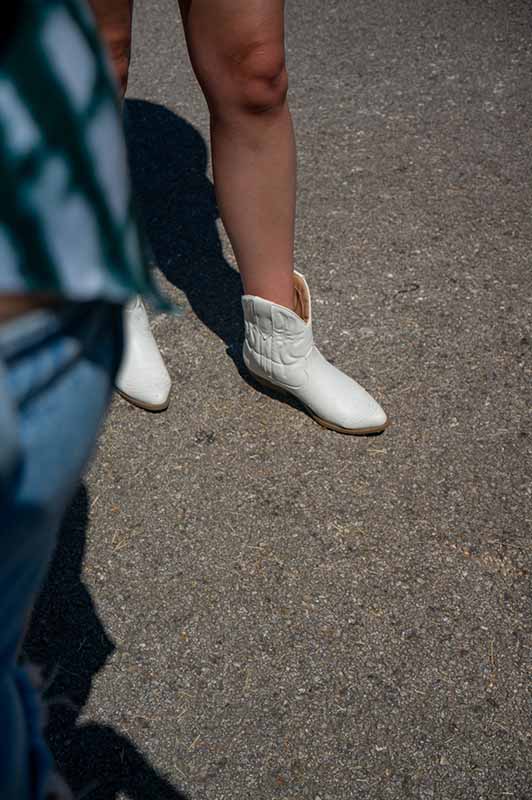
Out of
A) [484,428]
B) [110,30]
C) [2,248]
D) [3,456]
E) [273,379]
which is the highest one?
[2,248]

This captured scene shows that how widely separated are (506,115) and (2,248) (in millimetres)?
2949

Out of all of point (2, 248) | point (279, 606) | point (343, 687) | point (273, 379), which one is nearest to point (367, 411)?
point (273, 379)

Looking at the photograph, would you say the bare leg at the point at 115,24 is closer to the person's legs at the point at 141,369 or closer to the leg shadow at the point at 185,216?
the person's legs at the point at 141,369

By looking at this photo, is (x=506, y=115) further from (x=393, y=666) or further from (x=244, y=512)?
(x=393, y=666)

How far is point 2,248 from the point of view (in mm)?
639

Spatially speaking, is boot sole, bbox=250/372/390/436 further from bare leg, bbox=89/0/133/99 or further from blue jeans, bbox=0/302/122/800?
blue jeans, bbox=0/302/122/800

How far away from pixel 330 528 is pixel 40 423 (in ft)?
4.29

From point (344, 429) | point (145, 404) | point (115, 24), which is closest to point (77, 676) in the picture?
point (145, 404)

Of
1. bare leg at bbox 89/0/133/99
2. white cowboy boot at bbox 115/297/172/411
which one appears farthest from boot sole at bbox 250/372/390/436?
bare leg at bbox 89/0/133/99

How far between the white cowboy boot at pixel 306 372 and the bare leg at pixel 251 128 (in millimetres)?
59

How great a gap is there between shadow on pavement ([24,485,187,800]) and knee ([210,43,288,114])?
0.99 meters

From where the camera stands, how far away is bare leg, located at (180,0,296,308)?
1653mm

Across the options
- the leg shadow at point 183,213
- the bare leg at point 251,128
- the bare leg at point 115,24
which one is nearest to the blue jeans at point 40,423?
the bare leg at point 251,128

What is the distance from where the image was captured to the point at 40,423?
67cm
